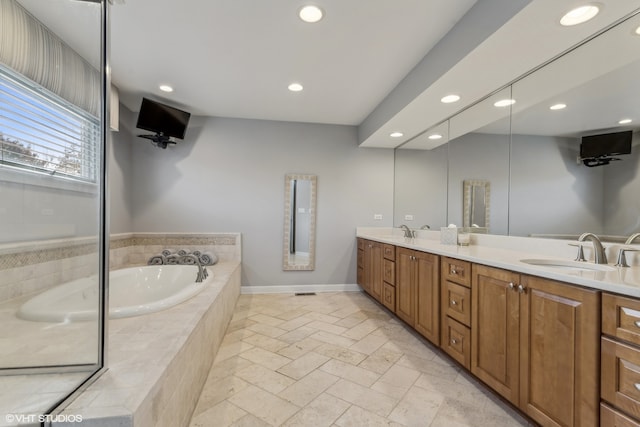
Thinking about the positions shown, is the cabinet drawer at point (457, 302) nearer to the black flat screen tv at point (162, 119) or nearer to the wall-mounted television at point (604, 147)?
the wall-mounted television at point (604, 147)

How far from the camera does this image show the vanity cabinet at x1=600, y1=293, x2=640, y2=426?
102 centimetres

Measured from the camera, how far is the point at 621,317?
1072 mm

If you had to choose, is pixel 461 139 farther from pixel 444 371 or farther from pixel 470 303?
pixel 444 371

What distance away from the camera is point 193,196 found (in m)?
3.88

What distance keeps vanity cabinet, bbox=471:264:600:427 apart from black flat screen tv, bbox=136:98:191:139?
3539 mm

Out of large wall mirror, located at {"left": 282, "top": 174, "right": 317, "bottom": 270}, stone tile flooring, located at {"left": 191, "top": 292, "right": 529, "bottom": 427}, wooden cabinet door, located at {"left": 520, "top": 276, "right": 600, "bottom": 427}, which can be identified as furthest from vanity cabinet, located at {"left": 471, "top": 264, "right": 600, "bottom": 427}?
large wall mirror, located at {"left": 282, "top": 174, "right": 317, "bottom": 270}

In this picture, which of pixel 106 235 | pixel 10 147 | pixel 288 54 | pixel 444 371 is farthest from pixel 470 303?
pixel 10 147

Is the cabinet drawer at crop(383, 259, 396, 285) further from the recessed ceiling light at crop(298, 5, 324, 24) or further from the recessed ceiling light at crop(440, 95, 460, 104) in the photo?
the recessed ceiling light at crop(298, 5, 324, 24)

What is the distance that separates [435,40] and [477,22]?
0.42m

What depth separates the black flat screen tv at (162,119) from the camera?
10.5ft

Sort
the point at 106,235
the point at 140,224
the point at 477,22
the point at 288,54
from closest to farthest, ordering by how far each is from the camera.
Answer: the point at 106,235 → the point at 477,22 → the point at 288,54 → the point at 140,224

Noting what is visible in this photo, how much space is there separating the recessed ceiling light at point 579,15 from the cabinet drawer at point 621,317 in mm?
1400

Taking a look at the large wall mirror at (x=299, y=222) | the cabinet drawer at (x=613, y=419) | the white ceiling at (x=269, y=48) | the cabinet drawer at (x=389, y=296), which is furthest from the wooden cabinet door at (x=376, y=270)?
the cabinet drawer at (x=613, y=419)

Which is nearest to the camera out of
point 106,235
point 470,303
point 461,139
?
point 106,235
